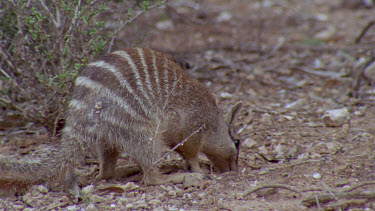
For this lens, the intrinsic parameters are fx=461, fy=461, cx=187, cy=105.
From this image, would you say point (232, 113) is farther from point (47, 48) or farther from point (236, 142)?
point (47, 48)

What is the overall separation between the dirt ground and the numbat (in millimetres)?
240

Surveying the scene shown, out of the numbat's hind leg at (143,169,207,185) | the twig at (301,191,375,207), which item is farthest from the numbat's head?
the twig at (301,191,375,207)

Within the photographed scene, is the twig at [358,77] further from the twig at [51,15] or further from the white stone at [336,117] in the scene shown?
the twig at [51,15]

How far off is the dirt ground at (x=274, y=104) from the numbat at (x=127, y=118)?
0.24 metres

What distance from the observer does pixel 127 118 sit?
4.41m

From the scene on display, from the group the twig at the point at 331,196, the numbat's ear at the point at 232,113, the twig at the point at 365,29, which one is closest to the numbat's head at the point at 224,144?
the numbat's ear at the point at 232,113

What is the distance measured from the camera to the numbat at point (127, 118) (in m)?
4.37

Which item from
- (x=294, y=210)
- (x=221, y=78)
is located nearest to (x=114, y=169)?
(x=294, y=210)

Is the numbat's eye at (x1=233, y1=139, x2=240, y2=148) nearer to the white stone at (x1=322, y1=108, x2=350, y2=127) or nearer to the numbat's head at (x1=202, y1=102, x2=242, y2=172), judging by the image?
the numbat's head at (x1=202, y1=102, x2=242, y2=172)

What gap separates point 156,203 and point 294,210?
120cm

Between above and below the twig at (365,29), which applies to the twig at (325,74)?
below

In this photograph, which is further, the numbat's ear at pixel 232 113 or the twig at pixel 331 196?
the numbat's ear at pixel 232 113

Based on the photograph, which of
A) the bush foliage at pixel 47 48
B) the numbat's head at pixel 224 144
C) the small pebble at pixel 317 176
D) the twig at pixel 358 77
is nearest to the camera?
the small pebble at pixel 317 176

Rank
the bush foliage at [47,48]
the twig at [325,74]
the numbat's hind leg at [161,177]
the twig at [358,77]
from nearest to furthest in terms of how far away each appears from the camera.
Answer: the numbat's hind leg at [161,177]
the bush foliage at [47,48]
the twig at [358,77]
the twig at [325,74]
